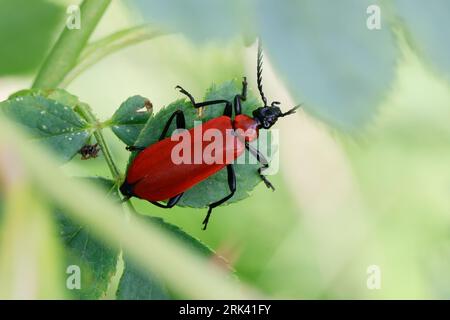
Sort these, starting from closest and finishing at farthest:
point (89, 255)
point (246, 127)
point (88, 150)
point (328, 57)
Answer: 1. point (328, 57)
2. point (89, 255)
3. point (88, 150)
4. point (246, 127)

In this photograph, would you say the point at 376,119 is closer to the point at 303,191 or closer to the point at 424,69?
the point at 424,69

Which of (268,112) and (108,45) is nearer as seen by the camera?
(108,45)

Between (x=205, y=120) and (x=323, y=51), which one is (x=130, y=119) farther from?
(x=323, y=51)

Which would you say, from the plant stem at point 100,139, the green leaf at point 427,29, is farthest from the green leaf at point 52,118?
the green leaf at point 427,29

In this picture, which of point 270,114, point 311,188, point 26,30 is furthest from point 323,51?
point 311,188

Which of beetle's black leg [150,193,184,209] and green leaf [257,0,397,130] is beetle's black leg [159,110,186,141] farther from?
green leaf [257,0,397,130]

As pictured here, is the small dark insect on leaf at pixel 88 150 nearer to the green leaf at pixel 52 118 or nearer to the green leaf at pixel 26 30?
the green leaf at pixel 52 118
